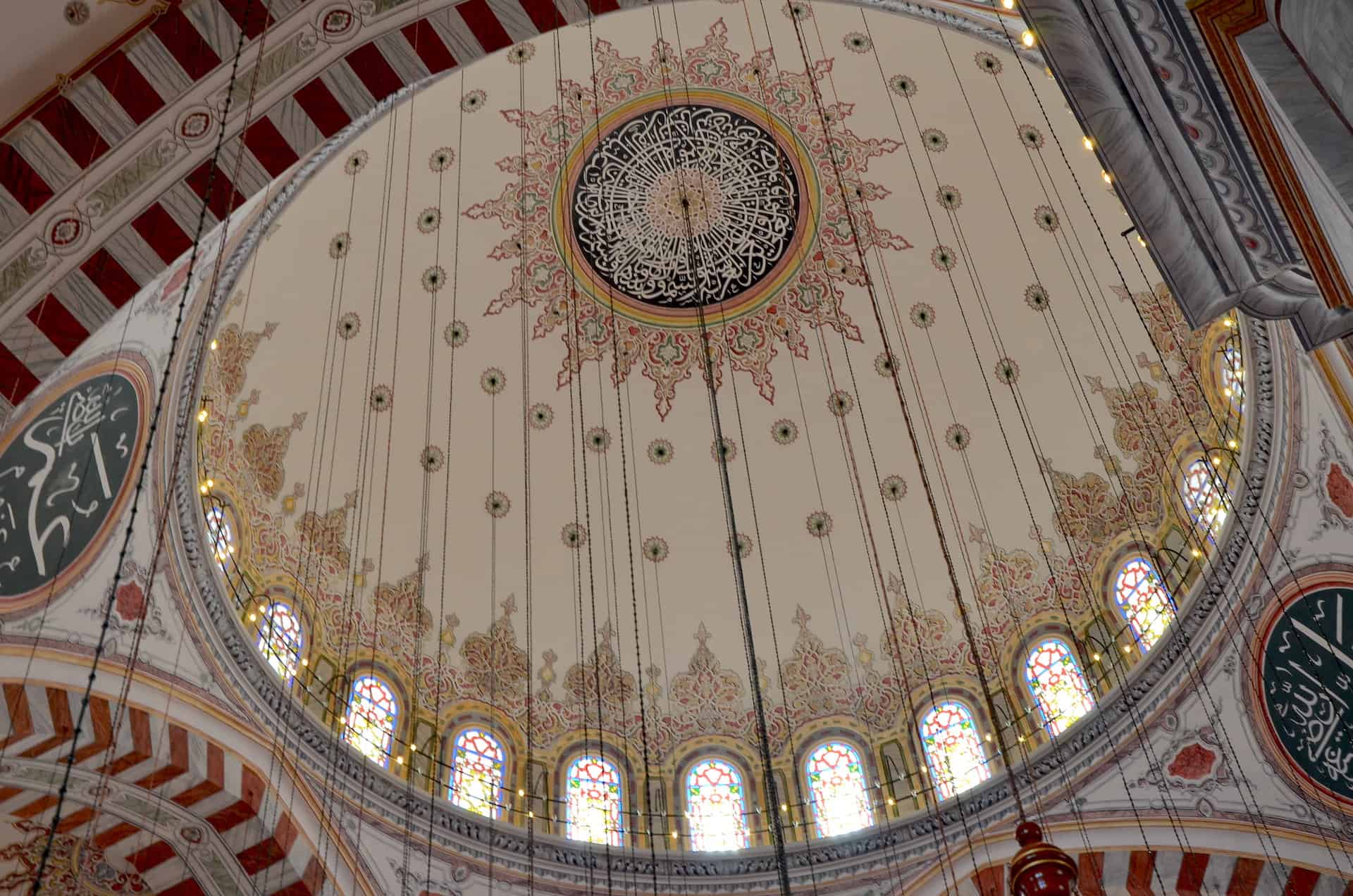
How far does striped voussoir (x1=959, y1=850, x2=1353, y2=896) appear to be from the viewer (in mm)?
8367

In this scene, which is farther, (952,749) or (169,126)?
(952,749)

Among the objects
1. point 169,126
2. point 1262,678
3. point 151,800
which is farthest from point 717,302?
point 169,126

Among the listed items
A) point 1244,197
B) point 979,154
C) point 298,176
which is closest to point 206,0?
point 298,176

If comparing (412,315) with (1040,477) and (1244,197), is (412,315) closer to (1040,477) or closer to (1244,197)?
(1040,477)

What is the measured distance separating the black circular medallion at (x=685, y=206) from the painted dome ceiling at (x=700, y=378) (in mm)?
29

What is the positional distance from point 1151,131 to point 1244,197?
336 mm

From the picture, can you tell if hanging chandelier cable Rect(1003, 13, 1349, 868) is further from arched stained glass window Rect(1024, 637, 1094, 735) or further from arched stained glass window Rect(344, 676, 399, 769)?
arched stained glass window Rect(344, 676, 399, 769)

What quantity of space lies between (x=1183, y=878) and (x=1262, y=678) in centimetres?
152

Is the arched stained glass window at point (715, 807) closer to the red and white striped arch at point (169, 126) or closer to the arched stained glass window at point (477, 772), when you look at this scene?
the arched stained glass window at point (477, 772)

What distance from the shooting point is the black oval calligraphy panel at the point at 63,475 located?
25.5ft

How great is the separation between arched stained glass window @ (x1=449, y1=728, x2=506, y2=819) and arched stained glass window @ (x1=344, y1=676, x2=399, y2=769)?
59cm

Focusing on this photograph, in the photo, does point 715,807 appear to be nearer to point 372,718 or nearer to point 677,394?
point 372,718

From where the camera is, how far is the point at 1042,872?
362 centimetres

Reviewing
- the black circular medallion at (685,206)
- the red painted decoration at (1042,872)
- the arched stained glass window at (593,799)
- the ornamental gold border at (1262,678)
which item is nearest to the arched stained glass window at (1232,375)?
the ornamental gold border at (1262,678)
